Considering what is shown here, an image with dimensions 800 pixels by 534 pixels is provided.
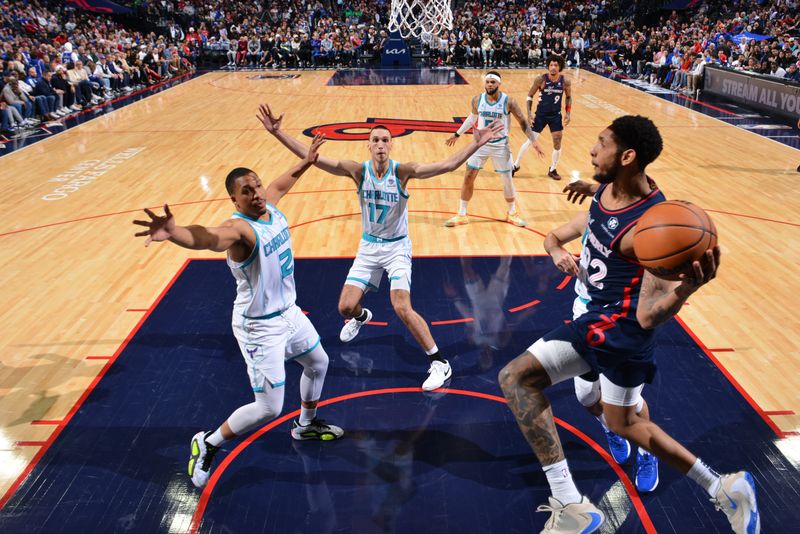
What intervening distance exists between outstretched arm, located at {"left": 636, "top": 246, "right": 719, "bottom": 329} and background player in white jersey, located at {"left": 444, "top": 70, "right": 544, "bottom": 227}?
514 centimetres

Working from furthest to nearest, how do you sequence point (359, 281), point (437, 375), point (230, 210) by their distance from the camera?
point (230, 210) → point (359, 281) → point (437, 375)

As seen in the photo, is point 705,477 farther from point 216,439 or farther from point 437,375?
point 216,439

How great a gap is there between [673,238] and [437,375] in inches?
96.5

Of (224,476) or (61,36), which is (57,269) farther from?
(61,36)

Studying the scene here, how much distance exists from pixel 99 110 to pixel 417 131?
8817 mm

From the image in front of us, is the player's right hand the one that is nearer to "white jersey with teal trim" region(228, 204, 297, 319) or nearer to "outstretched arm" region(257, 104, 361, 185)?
"white jersey with teal trim" region(228, 204, 297, 319)

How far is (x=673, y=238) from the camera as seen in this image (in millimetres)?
2977

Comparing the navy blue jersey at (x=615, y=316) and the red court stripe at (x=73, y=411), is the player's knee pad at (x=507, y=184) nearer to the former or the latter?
the red court stripe at (x=73, y=411)

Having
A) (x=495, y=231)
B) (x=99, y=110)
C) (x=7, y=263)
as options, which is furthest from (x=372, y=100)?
(x=7, y=263)

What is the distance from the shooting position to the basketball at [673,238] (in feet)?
9.64

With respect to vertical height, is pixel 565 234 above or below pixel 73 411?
above

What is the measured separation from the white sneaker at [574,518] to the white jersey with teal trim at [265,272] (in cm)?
192

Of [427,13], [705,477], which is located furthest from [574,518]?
[427,13]

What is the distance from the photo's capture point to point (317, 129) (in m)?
14.3
